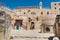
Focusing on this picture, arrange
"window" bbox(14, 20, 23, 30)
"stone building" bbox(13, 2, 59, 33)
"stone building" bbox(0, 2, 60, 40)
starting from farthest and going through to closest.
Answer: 1. "window" bbox(14, 20, 23, 30)
2. "stone building" bbox(0, 2, 60, 40)
3. "stone building" bbox(13, 2, 59, 33)

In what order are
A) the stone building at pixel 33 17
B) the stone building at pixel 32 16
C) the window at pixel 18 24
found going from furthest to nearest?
the window at pixel 18 24
the stone building at pixel 32 16
the stone building at pixel 33 17

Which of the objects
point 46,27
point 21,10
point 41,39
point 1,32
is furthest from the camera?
point 21,10

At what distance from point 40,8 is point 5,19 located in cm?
4703

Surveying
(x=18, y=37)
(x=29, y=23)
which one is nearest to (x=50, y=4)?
(x=29, y=23)

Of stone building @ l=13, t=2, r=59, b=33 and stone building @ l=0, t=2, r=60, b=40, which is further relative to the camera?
stone building @ l=0, t=2, r=60, b=40

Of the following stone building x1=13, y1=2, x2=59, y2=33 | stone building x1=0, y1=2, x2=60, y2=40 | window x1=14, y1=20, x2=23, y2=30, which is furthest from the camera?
window x1=14, y1=20, x2=23, y2=30

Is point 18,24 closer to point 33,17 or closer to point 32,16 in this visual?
point 33,17

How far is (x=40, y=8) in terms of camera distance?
5581cm

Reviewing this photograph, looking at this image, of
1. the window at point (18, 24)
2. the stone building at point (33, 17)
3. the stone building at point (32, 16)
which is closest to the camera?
the stone building at point (33, 17)

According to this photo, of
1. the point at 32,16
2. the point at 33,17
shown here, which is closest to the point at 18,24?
the point at 33,17

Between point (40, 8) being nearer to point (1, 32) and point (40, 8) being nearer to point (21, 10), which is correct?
point (21, 10)

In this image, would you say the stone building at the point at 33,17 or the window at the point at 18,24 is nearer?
the stone building at the point at 33,17

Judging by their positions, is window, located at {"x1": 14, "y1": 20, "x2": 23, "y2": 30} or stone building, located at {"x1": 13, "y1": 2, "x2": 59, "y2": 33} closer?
stone building, located at {"x1": 13, "y1": 2, "x2": 59, "y2": 33}

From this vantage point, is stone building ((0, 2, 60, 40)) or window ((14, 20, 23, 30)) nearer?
stone building ((0, 2, 60, 40))
